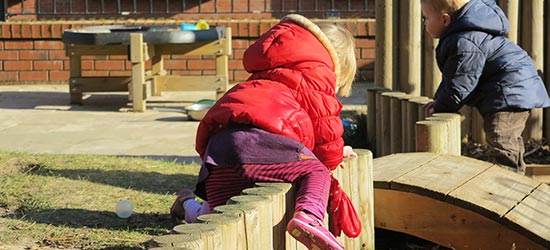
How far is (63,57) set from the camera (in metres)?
13.6

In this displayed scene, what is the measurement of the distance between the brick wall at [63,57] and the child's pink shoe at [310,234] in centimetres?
984

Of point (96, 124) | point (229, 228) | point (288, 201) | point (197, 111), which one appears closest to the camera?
point (229, 228)

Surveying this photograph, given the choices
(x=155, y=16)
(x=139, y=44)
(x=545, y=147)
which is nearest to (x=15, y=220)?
(x=545, y=147)

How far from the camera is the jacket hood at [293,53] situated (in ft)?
13.8

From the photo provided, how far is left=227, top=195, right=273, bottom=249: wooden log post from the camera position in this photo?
359 cm

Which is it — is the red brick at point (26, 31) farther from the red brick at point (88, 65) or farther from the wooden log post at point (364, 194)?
the wooden log post at point (364, 194)

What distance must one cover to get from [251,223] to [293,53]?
3.16 ft

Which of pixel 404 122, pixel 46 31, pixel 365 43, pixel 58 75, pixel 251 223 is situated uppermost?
pixel 46 31

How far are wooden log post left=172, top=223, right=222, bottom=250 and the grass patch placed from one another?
1.32 meters

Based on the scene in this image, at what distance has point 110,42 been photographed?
10742mm

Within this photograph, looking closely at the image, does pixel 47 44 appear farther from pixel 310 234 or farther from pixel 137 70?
pixel 310 234

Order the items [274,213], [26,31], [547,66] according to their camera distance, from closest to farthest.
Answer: [274,213], [547,66], [26,31]

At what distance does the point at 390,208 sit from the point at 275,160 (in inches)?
48.2

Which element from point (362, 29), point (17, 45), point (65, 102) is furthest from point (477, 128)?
point (17, 45)
